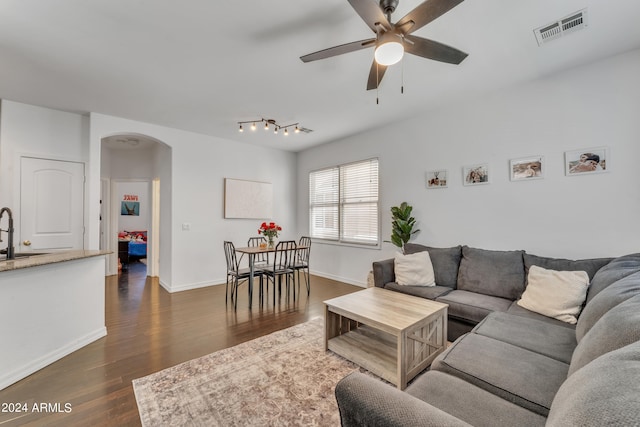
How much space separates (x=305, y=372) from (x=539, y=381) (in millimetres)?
1522

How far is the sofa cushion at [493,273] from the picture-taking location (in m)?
2.70

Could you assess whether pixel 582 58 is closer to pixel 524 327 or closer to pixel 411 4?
pixel 411 4

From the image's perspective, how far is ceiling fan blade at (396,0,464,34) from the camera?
1.49 meters

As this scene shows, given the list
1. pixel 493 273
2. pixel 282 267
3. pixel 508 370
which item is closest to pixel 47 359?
pixel 282 267

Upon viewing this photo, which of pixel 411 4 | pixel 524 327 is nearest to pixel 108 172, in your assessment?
pixel 411 4

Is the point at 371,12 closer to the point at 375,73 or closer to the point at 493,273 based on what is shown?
the point at 375,73

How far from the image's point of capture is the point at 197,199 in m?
4.74

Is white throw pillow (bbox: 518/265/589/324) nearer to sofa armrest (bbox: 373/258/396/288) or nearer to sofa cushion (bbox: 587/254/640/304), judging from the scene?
sofa cushion (bbox: 587/254/640/304)

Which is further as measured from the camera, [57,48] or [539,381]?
[57,48]

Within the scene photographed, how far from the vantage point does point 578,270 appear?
2406 millimetres

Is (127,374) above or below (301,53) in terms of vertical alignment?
below

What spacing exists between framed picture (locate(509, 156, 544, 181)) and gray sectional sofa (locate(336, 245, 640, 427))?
97cm

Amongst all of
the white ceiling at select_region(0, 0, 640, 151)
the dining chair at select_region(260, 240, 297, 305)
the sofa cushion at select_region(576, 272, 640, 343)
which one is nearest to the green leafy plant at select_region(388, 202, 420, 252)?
the white ceiling at select_region(0, 0, 640, 151)

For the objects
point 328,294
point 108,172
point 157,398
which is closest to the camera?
point 157,398
